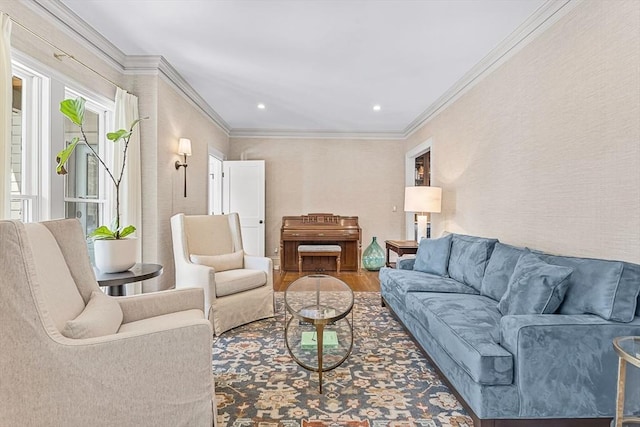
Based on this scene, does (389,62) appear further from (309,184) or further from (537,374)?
(309,184)

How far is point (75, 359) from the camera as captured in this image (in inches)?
51.2

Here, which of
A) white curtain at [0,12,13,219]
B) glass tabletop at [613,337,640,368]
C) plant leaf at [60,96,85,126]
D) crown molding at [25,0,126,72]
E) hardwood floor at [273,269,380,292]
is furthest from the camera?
hardwood floor at [273,269,380,292]

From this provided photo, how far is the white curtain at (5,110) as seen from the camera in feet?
6.71

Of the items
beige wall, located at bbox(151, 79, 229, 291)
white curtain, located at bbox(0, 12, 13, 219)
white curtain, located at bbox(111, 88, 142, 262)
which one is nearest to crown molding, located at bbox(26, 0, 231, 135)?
beige wall, located at bbox(151, 79, 229, 291)

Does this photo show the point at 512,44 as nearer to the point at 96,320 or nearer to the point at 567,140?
the point at 567,140

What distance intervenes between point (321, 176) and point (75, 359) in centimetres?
550

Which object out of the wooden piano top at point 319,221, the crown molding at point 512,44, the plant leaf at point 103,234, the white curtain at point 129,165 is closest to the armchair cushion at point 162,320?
the plant leaf at point 103,234

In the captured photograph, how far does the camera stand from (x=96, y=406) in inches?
52.0

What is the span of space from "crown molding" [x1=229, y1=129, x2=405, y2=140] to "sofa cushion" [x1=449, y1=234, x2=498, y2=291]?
3619 mm

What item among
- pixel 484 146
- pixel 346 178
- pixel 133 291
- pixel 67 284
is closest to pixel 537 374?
pixel 67 284

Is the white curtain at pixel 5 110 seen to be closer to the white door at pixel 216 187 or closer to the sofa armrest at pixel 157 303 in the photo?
the sofa armrest at pixel 157 303

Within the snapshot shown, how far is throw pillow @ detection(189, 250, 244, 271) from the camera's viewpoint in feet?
11.0

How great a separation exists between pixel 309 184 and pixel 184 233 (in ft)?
11.5

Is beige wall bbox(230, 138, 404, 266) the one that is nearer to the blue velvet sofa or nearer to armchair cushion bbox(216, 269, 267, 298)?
armchair cushion bbox(216, 269, 267, 298)
